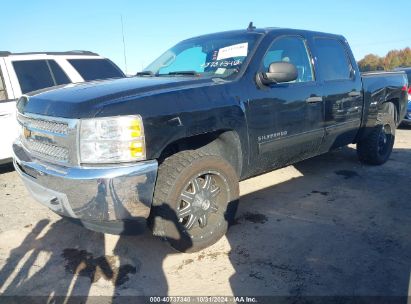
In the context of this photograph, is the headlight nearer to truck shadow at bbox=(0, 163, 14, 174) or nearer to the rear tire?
the rear tire

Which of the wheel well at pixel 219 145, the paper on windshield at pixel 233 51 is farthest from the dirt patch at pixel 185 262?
the paper on windshield at pixel 233 51

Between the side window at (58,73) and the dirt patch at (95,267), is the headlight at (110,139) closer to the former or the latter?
the dirt patch at (95,267)

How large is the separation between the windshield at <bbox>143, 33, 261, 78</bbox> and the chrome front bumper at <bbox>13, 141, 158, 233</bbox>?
1388mm

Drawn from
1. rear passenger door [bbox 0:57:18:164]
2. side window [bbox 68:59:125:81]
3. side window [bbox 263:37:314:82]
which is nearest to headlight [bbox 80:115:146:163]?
side window [bbox 263:37:314:82]

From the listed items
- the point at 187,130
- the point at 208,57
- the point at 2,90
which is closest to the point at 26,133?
the point at 187,130

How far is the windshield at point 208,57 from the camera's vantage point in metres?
3.58

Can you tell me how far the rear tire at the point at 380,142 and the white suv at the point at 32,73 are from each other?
13.9 feet

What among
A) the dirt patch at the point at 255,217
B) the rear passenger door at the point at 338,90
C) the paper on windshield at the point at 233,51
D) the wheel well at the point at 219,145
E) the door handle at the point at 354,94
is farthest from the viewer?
the door handle at the point at 354,94

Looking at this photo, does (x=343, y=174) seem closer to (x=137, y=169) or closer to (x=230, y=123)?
(x=230, y=123)

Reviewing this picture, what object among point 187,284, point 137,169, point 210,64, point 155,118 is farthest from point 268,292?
point 210,64

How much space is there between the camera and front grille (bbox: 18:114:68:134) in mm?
2667

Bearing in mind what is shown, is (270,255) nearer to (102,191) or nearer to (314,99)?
(102,191)

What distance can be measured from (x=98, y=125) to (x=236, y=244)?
1.61 meters

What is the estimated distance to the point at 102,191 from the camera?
98.6 inches
